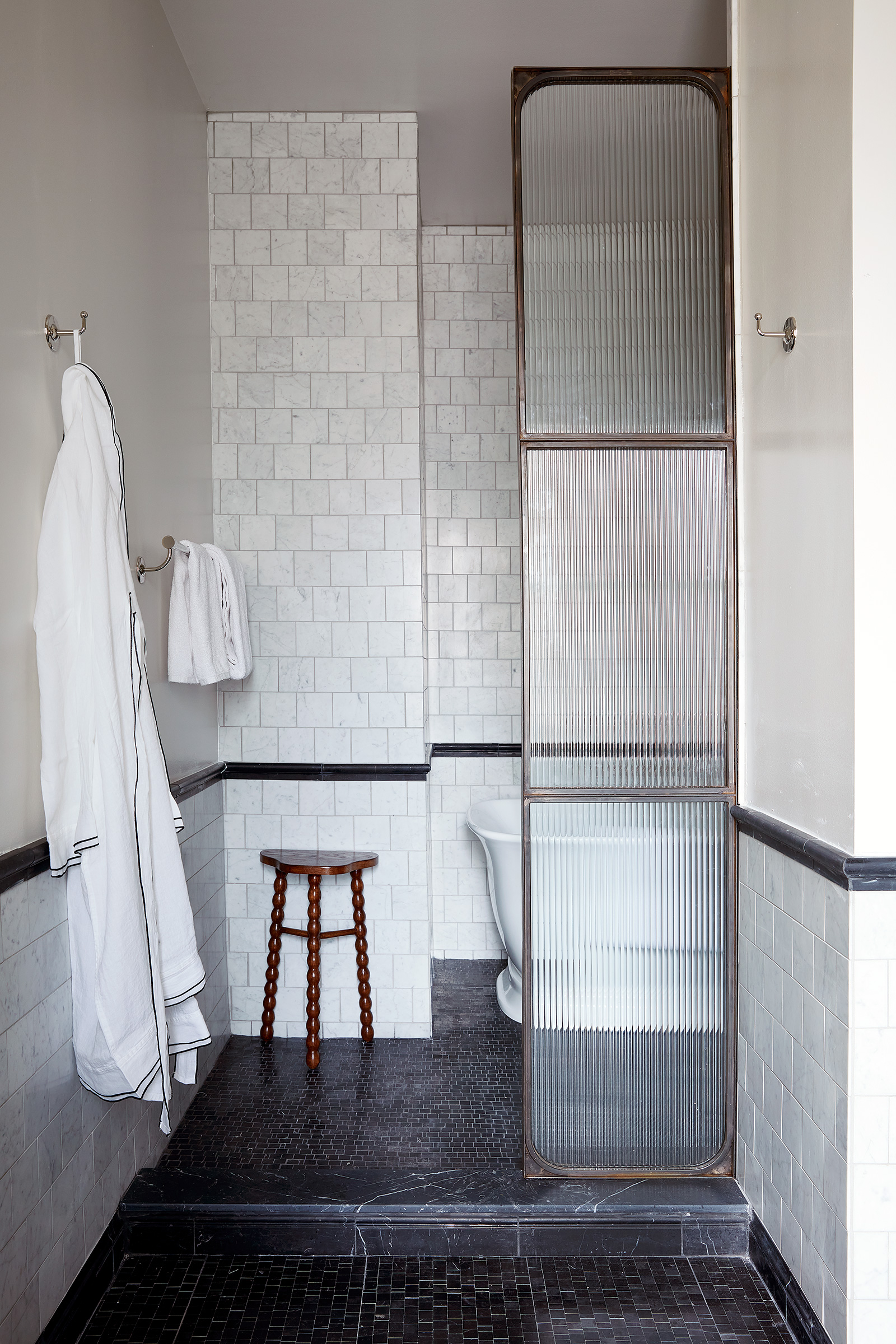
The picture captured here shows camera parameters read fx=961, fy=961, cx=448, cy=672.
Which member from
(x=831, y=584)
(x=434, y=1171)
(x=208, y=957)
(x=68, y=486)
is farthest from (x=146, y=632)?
(x=831, y=584)

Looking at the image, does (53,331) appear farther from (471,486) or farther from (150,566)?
(471,486)

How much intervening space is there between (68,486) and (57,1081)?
45.4 inches

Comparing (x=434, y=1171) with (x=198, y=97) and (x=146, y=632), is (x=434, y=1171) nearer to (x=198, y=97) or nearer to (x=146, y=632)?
(x=146, y=632)

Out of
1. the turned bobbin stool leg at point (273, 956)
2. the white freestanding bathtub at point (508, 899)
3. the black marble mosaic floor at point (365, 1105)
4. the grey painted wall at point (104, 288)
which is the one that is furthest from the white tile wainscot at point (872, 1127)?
the turned bobbin stool leg at point (273, 956)

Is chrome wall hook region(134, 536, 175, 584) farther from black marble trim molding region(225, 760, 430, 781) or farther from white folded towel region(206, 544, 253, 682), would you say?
black marble trim molding region(225, 760, 430, 781)

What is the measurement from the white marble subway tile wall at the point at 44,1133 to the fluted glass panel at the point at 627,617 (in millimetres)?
1126

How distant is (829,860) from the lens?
1.70 metres

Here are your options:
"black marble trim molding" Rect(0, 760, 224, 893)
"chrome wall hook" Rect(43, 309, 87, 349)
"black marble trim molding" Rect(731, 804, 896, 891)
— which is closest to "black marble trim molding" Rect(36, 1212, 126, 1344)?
"black marble trim molding" Rect(0, 760, 224, 893)

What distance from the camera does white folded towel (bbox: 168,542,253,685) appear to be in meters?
2.64

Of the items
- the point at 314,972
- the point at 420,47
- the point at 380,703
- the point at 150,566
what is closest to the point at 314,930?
the point at 314,972

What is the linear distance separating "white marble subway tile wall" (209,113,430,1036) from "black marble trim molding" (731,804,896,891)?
1.51 m

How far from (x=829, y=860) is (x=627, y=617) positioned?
0.79 meters

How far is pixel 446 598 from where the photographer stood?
4266mm

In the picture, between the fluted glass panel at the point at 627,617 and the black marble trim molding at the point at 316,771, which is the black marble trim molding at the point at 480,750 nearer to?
the black marble trim molding at the point at 316,771
